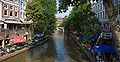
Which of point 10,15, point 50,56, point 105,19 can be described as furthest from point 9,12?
point 105,19

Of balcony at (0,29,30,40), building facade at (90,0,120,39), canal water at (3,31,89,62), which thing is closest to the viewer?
canal water at (3,31,89,62)

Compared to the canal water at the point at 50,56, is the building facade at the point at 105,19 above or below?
above

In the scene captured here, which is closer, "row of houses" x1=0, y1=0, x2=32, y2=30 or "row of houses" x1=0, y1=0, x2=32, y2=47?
"row of houses" x1=0, y1=0, x2=32, y2=47

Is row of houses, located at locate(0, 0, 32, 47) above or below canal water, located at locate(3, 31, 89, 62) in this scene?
above

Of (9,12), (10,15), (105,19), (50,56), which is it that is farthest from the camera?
(10,15)

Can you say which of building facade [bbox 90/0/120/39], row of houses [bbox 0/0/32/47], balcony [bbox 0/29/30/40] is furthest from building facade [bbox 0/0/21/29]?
building facade [bbox 90/0/120/39]

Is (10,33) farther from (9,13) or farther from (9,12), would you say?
(9,12)

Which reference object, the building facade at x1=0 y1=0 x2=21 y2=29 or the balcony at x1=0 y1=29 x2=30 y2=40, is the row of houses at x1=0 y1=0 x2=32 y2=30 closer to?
the building facade at x1=0 y1=0 x2=21 y2=29

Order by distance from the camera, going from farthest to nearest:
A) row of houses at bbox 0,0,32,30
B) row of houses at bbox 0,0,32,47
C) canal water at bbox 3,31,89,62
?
1. row of houses at bbox 0,0,32,30
2. row of houses at bbox 0,0,32,47
3. canal water at bbox 3,31,89,62

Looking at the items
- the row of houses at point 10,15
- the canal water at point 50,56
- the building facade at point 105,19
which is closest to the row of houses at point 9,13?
the row of houses at point 10,15

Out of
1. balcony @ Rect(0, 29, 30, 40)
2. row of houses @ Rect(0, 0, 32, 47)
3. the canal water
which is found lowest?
the canal water

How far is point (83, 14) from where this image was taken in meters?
24.8

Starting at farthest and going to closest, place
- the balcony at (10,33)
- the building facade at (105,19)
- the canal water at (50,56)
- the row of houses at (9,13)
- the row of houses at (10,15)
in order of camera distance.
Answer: the row of houses at (9,13) → the row of houses at (10,15) → the balcony at (10,33) → the building facade at (105,19) → the canal water at (50,56)

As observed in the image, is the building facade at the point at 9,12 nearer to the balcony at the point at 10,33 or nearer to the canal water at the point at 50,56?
the balcony at the point at 10,33
